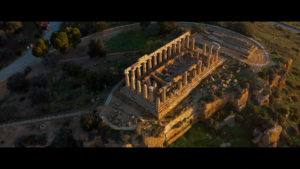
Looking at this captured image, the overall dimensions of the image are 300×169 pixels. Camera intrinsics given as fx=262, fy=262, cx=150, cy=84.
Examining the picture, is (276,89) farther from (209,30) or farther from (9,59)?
(9,59)

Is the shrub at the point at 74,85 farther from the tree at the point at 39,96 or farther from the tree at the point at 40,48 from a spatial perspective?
the tree at the point at 40,48

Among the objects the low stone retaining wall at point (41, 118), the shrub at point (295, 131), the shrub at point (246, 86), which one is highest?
the shrub at point (246, 86)

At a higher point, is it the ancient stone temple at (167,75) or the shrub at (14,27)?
the shrub at (14,27)

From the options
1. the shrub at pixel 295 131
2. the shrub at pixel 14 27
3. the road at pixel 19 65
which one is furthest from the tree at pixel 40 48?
the shrub at pixel 295 131

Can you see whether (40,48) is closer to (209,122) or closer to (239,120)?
(209,122)

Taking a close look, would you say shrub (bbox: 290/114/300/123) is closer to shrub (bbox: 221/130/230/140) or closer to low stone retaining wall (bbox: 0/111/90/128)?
shrub (bbox: 221/130/230/140)

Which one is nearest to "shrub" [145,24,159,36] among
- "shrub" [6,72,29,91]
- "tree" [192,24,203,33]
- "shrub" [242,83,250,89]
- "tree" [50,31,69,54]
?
"tree" [192,24,203,33]

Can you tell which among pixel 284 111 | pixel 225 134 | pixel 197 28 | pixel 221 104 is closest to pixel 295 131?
pixel 284 111
